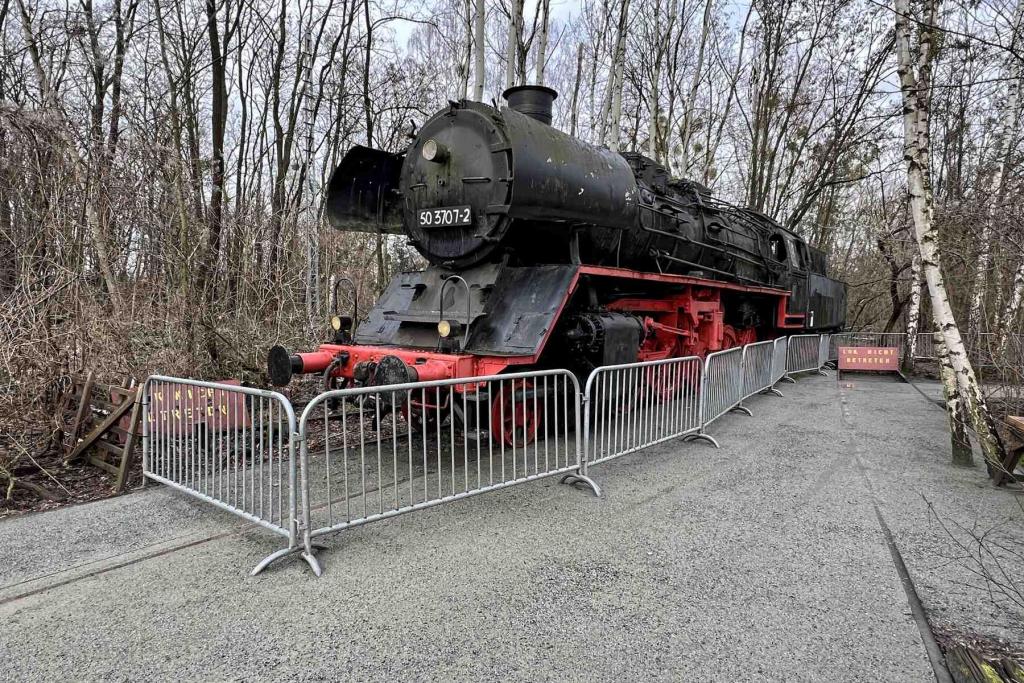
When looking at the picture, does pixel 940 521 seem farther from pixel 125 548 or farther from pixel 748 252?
pixel 748 252

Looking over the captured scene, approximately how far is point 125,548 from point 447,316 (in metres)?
2.93

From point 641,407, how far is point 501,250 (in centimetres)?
200

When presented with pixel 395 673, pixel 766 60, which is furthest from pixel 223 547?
pixel 766 60

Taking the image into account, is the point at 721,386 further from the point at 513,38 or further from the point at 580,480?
the point at 513,38

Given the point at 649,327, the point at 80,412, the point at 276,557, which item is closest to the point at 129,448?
the point at 80,412

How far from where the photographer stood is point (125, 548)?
3.35m

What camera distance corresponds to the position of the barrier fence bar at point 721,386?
611cm

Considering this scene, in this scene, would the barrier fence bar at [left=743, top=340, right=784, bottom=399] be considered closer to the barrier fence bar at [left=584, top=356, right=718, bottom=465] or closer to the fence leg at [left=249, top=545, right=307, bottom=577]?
the barrier fence bar at [left=584, top=356, right=718, bottom=465]

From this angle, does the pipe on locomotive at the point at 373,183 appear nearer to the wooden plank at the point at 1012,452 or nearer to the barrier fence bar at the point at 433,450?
the barrier fence bar at the point at 433,450

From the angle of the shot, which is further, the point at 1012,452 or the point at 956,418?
the point at 956,418

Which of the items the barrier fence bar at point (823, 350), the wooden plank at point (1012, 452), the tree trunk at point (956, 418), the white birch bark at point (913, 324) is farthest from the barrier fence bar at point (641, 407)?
the white birch bark at point (913, 324)

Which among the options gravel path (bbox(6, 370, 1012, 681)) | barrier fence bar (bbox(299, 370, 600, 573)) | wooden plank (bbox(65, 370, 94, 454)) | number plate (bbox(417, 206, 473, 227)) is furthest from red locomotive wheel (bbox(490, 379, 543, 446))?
wooden plank (bbox(65, 370, 94, 454))

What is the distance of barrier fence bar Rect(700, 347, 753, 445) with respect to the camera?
611cm

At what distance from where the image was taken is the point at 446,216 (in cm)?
566
